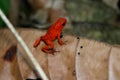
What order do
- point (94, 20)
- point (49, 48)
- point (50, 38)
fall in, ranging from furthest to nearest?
1. point (94, 20)
2. point (50, 38)
3. point (49, 48)

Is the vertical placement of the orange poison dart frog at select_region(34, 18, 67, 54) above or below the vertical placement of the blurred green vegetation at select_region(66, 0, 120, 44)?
below

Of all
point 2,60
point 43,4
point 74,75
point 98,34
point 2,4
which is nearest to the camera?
point 74,75

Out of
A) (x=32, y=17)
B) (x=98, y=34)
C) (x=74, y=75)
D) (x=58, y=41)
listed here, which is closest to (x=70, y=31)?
(x=98, y=34)

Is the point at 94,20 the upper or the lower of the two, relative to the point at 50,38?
upper

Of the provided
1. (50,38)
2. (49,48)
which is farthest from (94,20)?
(49,48)

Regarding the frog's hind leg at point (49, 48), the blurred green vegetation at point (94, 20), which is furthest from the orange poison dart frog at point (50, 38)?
the blurred green vegetation at point (94, 20)

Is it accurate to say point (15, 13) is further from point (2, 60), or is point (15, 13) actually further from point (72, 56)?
point (72, 56)

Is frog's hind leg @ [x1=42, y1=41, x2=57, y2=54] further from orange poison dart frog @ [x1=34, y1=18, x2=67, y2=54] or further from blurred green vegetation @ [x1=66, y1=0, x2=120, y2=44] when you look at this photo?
blurred green vegetation @ [x1=66, y1=0, x2=120, y2=44]

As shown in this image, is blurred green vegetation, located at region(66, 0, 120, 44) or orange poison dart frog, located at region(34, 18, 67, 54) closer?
orange poison dart frog, located at region(34, 18, 67, 54)

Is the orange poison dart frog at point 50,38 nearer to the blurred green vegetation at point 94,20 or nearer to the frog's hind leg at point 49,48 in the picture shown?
the frog's hind leg at point 49,48

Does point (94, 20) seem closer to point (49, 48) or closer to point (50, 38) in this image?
point (50, 38)

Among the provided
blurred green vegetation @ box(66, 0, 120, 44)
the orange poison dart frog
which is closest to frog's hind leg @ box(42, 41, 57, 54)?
the orange poison dart frog
